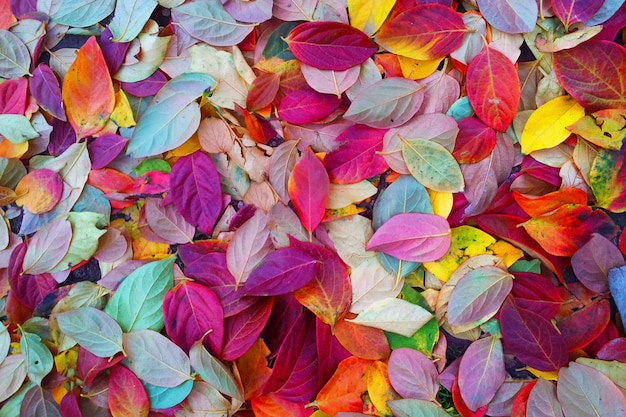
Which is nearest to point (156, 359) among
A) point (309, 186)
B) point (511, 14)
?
point (309, 186)

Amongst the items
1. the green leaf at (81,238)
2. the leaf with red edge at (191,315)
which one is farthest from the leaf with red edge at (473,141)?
the green leaf at (81,238)

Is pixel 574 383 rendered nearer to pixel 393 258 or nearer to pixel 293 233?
pixel 393 258

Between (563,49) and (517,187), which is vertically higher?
(563,49)

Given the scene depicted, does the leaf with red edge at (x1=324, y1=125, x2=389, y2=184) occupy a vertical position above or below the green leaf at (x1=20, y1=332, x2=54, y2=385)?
above

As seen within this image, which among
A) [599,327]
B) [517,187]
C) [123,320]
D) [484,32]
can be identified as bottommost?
[123,320]

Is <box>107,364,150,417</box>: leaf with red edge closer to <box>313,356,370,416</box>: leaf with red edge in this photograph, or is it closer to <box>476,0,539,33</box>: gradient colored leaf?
<box>313,356,370,416</box>: leaf with red edge

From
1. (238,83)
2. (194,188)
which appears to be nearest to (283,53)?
(238,83)

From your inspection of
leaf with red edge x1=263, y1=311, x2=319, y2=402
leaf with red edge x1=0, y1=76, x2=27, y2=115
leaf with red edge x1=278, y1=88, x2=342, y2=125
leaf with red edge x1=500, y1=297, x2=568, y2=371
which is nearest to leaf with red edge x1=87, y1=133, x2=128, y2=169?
leaf with red edge x1=0, y1=76, x2=27, y2=115
